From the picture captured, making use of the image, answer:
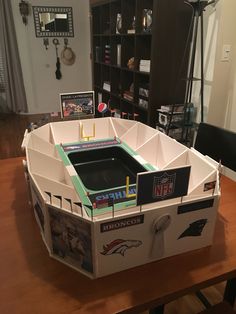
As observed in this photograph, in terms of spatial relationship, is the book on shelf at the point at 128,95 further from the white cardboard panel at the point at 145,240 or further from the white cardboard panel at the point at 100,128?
the white cardboard panel at the point at 145,240

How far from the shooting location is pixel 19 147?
391cm

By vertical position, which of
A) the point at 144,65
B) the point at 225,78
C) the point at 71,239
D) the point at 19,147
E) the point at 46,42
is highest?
the point at 46,42

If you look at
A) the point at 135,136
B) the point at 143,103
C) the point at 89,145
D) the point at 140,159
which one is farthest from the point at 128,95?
the point at 140,159

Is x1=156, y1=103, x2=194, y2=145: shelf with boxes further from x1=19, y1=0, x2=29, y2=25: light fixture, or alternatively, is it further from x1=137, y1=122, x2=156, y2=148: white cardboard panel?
x1=19, y1=0, x2=29, y2=25: light fixture

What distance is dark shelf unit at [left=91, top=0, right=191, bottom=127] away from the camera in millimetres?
2652

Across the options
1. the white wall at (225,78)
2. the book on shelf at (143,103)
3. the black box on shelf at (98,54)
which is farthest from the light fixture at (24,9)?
the white wall at (225,78)

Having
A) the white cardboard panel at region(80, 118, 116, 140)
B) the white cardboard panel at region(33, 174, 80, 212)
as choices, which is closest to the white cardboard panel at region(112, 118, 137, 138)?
the white cardboard panel at region(80, 118, 116, 140)

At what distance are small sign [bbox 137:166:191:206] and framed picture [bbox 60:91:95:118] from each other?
1144mm

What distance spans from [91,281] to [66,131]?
3.85ft

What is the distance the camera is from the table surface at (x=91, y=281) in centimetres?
79

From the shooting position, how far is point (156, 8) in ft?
8.40

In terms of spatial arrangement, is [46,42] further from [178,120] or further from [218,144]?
[218,144]

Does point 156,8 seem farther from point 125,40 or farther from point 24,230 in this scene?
point 24,230

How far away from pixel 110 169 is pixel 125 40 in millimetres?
2448
